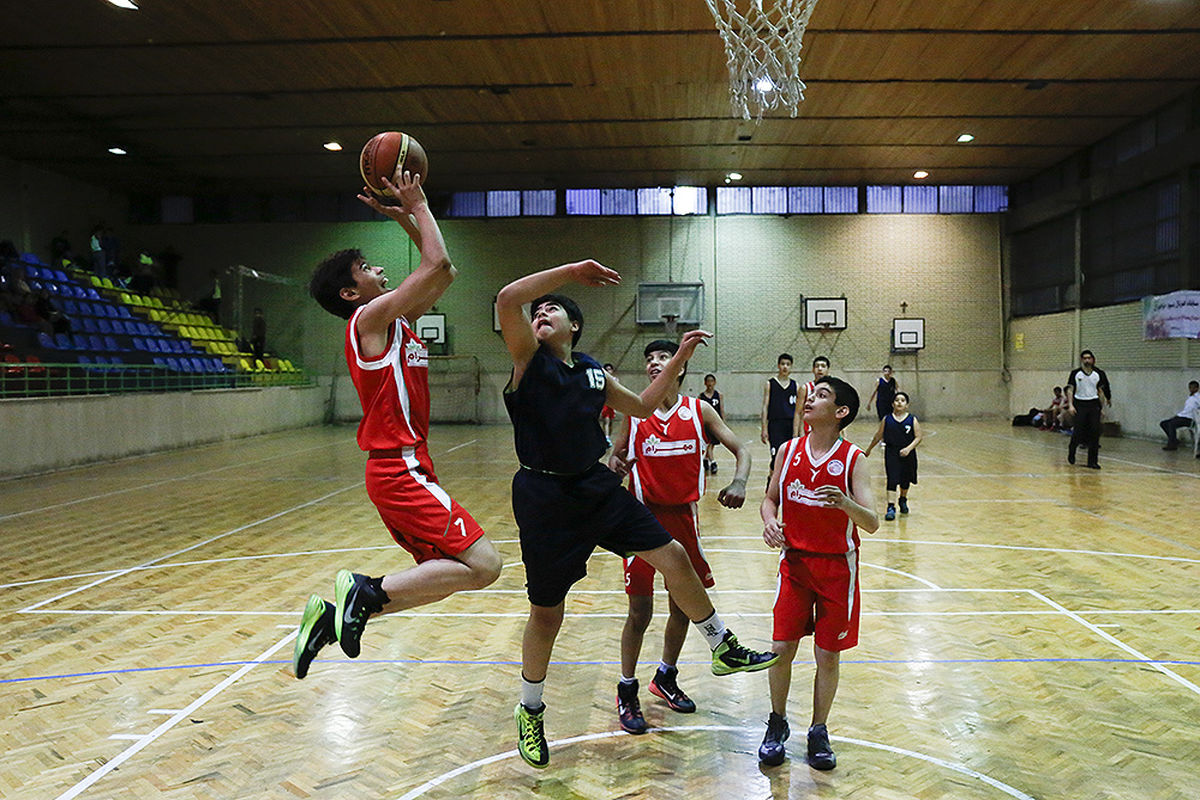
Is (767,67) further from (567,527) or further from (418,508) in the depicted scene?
(418,508)

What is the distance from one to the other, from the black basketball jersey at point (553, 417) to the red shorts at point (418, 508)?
352 mm

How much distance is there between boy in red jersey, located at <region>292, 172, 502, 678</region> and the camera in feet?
10.4

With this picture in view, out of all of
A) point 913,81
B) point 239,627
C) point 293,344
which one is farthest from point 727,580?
point 293,344

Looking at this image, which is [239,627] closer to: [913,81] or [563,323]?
[563,323]

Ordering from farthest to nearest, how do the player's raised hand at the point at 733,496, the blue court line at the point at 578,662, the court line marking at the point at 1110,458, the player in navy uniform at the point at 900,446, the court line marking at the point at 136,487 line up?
the court line marking at the point at 1110,458 < the court line marking at the point at 136,487 < the player in navy uniform at the point at 900,446 < the blue court line at the point at 578,662 < the player's raised hand at the point at 733,496

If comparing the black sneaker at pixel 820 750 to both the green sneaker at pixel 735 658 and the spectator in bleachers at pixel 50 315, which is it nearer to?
the green sneaker at pixel 735 658

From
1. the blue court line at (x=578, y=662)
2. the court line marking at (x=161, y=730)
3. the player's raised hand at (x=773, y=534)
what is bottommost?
the blue court line at (x=578, y=662)

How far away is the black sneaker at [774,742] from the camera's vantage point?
11.1ft

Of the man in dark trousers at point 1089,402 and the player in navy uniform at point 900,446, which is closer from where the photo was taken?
the player in navy uniform at point 900,446

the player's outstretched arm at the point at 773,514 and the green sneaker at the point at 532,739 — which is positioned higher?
→ the player's outstretched arm at the point at 773,514

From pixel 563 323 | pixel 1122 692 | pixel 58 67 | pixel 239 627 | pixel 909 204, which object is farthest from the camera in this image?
pixel 909 204

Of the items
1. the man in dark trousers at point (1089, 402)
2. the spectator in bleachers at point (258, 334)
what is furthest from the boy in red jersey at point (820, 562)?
the spectator in bleachers at point (258, 334)

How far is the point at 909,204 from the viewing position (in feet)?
80.8

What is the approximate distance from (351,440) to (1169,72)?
18190 mm
